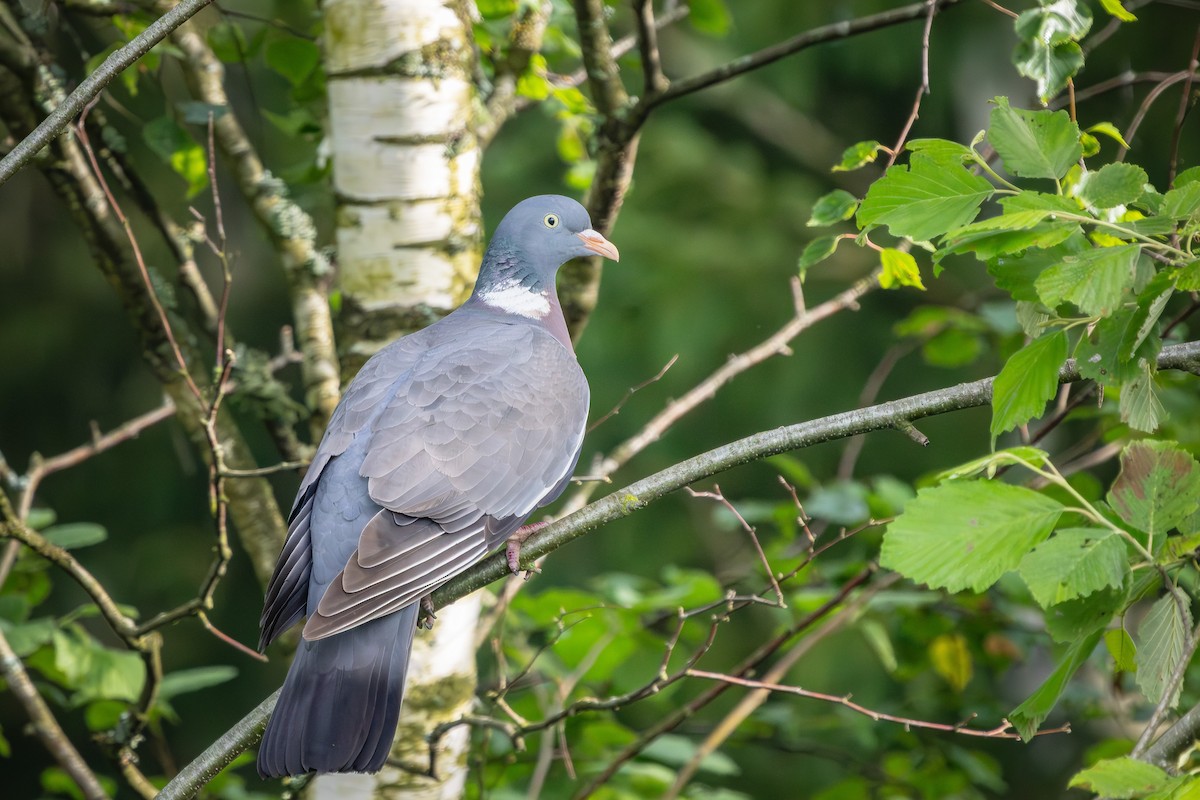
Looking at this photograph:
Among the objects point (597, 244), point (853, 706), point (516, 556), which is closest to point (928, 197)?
point (516, 556)

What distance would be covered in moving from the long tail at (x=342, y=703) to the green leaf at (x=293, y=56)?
1.40m

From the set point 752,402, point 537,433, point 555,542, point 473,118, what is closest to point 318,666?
point 555,542

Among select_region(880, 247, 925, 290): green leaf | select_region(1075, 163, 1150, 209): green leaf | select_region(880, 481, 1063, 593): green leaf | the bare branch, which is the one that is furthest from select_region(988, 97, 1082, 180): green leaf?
the bare branch

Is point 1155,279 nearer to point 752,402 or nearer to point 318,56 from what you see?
point 318,56

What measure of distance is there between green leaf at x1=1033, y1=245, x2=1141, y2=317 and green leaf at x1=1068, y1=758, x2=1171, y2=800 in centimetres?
47

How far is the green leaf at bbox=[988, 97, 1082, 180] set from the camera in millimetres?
1342

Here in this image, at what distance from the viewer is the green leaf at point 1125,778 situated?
1.08 meters

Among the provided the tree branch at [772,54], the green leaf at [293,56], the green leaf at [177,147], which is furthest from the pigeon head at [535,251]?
the green leaf at [177,147]

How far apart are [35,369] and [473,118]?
4532 millimetres

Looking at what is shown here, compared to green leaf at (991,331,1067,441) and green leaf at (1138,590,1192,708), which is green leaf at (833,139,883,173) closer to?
green leaf at (991,331,1067,441)

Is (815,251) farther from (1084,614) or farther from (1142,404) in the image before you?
(1084,614)

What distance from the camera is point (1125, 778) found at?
3.58 feet

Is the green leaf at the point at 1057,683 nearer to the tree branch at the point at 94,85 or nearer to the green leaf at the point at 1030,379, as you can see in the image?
the green leaf at the point at 1030,379

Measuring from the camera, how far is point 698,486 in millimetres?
5750
